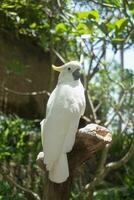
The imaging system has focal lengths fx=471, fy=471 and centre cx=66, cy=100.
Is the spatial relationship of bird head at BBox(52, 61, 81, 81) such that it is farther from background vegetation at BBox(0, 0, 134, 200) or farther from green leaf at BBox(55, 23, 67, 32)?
green leaf at BBox(55, 23, 67, 32)

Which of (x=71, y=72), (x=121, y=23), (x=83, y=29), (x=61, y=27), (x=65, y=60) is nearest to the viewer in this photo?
(x=71, y=72)

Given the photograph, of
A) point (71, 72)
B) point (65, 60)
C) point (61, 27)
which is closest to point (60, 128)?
point (71, 72)

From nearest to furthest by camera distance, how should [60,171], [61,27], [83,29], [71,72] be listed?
[60,171] < [71,72] < [83,29] < [61,27]

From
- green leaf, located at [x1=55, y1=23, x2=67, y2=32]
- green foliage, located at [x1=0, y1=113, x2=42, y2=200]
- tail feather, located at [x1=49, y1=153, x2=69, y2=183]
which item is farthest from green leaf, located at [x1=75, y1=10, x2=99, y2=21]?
green foliage, located at [x1=0, y1=113, x2=42, y2=200]

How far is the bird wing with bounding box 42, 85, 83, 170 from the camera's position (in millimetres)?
2010

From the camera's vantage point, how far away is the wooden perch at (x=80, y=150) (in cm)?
203

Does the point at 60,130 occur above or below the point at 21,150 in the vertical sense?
above

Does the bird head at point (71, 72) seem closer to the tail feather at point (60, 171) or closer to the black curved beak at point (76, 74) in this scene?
the black curved beak at point (76, 74)

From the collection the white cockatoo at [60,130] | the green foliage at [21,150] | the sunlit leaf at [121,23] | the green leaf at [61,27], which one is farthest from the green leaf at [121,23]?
the green foliage at [21,150]

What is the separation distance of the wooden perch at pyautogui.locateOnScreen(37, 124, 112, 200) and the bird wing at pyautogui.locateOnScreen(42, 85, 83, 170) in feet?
0.17

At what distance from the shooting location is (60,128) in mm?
2021

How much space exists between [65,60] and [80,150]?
1.93 m

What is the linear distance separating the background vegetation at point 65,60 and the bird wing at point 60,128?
698 millimetres

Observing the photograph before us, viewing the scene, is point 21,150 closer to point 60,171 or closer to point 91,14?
→ point 91,14
